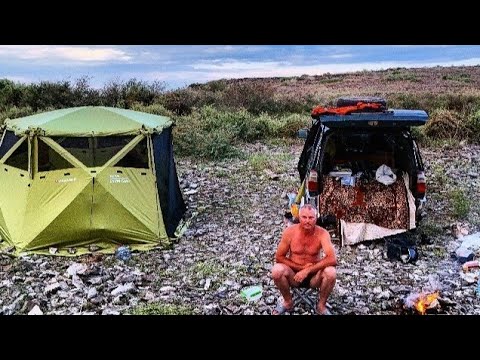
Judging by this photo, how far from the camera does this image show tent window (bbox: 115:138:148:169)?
19.5 feet

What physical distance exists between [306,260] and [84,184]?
2.19 meters

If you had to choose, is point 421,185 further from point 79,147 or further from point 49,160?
point 49,160

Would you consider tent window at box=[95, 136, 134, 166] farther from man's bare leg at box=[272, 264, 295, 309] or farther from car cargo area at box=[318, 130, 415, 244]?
man's bare leg at box=[272, 264, 295, 309]

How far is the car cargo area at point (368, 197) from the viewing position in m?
5.60

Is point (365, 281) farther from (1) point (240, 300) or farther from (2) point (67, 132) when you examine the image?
(2) point (67, 132)

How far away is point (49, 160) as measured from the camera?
582cm

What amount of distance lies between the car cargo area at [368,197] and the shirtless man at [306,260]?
124 cm

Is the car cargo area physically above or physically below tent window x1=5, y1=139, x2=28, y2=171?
below

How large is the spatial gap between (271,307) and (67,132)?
2.40 meters

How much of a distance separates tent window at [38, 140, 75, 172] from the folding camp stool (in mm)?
2365

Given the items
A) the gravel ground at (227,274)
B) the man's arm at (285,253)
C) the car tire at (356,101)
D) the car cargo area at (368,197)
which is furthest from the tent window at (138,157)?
the man's arm at (285,253)

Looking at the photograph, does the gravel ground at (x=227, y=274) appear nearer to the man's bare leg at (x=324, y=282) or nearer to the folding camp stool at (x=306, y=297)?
the folding camp stool at (x=306, y=297)

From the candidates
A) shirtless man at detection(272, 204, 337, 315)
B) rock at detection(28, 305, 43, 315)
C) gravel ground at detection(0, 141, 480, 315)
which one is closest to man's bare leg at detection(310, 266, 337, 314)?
shirtless man at detection(272, 204, 337, 315)

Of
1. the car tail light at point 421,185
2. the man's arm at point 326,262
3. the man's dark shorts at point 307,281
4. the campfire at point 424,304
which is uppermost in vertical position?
the car tail light at point 421,185
